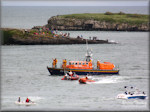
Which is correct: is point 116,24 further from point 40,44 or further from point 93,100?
point 93,100

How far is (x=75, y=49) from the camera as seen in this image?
131625mm

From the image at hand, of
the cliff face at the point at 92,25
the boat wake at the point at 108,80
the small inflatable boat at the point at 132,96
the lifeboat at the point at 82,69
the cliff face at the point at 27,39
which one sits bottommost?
the small inflatable boat at the point at 132,96

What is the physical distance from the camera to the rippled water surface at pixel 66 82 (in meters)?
68.9

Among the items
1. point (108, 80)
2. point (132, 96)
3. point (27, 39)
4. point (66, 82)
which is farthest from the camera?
point (27, 39)

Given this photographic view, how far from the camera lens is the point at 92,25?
19512 centimetres

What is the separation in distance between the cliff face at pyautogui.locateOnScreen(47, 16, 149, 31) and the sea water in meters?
50.7

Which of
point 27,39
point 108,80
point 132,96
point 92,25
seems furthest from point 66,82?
point 92,25

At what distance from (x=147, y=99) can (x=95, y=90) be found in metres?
9.35

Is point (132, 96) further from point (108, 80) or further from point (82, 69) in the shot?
point (82, 69)

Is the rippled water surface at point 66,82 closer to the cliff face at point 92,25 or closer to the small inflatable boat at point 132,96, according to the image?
the small inflatable boat at point 132,96

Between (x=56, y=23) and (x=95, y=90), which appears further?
(x=56, y=23)

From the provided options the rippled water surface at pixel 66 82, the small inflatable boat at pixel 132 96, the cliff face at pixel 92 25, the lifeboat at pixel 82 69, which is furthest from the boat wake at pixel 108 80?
the cliff face at pixel 92 25

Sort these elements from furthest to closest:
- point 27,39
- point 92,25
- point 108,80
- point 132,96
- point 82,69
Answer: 1. point 92,25
2. point 27,39
3. point 82,69
4. point 108,80
5. point 132,96

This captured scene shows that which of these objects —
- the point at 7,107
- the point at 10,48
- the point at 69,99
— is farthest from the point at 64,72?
the point at 10,48
